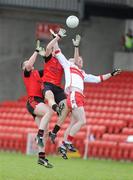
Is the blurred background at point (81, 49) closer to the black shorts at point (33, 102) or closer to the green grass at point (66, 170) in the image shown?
the green grass at point (66, 170)

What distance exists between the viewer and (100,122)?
2684 centimetres

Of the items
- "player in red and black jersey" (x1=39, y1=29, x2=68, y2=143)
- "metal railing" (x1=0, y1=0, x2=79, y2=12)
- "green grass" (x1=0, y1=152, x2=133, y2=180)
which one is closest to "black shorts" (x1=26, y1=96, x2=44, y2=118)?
"player in red and black jersey" (x1=39, y1=29, x2=68, y2=143)

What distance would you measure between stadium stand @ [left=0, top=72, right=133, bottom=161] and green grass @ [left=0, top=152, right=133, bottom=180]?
1.19m

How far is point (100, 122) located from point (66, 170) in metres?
7.96

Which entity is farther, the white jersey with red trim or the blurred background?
the blurred background

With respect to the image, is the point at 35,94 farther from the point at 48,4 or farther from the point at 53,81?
the point at 48,4

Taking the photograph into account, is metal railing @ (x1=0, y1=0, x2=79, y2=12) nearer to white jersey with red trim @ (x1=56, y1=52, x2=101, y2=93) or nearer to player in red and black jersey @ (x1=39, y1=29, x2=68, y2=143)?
white jersey with red trim @ (x1=56, y1=52, x2=101, y2=93)

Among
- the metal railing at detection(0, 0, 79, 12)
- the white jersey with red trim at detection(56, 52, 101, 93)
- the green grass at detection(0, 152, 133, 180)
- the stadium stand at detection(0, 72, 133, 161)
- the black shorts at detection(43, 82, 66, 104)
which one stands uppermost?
the metal railing at detection(0, 0, 79, 12)

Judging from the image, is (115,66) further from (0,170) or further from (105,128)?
(0,170)

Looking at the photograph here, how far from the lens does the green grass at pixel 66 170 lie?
16547 mm

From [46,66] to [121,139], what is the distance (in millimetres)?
9109

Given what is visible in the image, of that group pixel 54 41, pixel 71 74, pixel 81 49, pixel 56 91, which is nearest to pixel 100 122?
pixel 81 49

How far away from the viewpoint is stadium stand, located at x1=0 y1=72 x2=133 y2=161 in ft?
82.7

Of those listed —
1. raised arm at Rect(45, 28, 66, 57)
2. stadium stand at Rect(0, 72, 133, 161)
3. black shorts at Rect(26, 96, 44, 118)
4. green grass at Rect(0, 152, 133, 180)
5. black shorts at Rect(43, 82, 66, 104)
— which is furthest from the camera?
stadium stand at Rect(0, 72, 133, 161)
